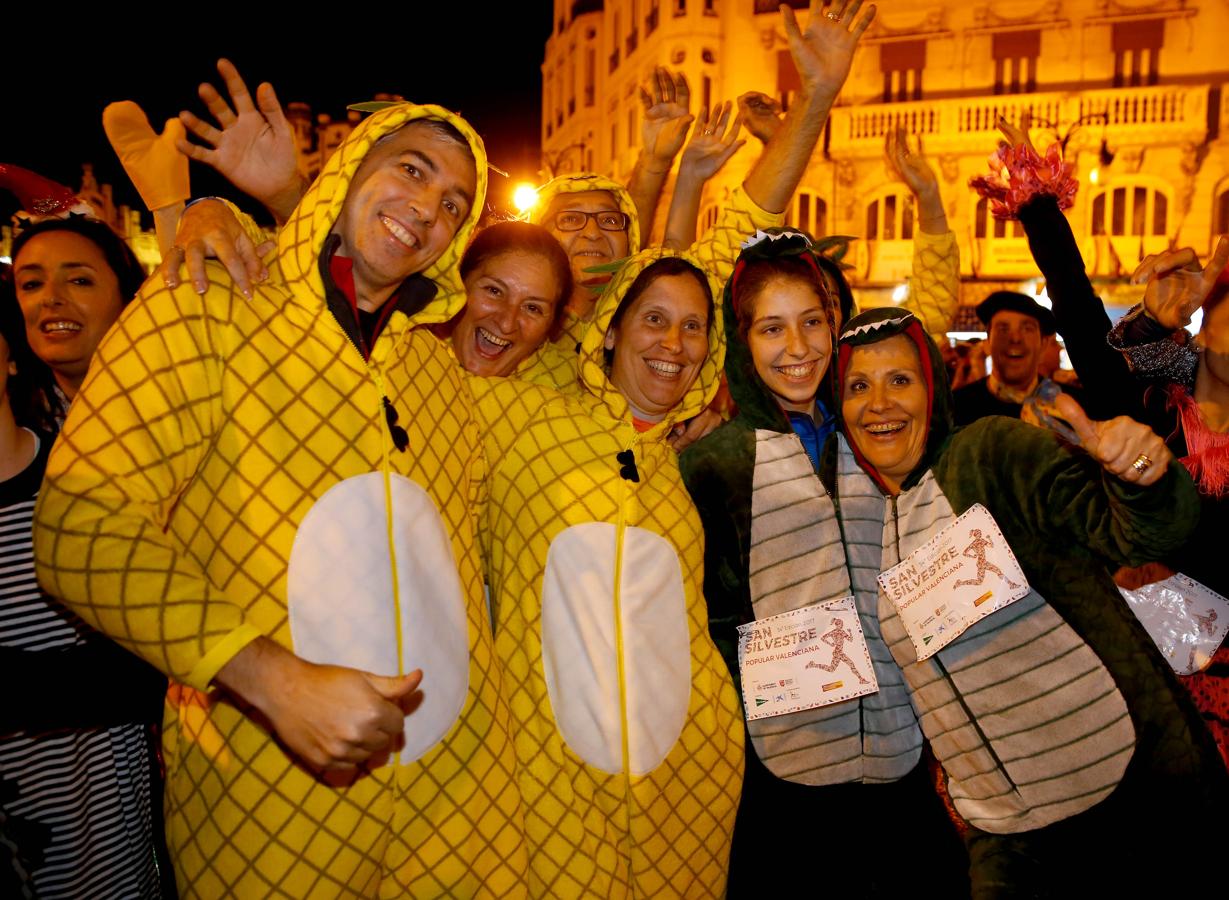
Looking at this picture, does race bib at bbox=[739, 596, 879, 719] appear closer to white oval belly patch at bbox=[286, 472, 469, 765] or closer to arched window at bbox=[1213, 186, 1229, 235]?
white oval belly patch at bbox=[286, 472, 469, 765]

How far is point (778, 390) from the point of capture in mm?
3078

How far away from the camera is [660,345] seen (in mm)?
3059

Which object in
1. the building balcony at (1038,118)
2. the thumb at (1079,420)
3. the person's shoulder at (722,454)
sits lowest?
the person's shoulder at (722,454)

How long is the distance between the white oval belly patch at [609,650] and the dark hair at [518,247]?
45.1 inches

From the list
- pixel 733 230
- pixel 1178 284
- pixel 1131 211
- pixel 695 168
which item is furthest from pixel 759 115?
pixel 1131 211

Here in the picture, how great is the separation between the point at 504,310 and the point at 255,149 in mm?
973

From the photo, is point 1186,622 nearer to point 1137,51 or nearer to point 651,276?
point 651,276

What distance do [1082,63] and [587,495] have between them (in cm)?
2590

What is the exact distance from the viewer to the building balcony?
73.1ft

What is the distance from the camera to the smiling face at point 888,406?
9.00 ft

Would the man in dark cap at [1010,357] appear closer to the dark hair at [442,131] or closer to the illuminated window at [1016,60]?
the dark hair at [442,131]

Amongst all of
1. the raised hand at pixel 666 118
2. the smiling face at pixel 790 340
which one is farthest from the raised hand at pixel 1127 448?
the raised hand at pixel 666 118

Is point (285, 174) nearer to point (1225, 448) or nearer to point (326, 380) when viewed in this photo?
point (326, 380)

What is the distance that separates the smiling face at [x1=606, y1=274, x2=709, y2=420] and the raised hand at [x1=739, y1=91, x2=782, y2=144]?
1.38 metres
